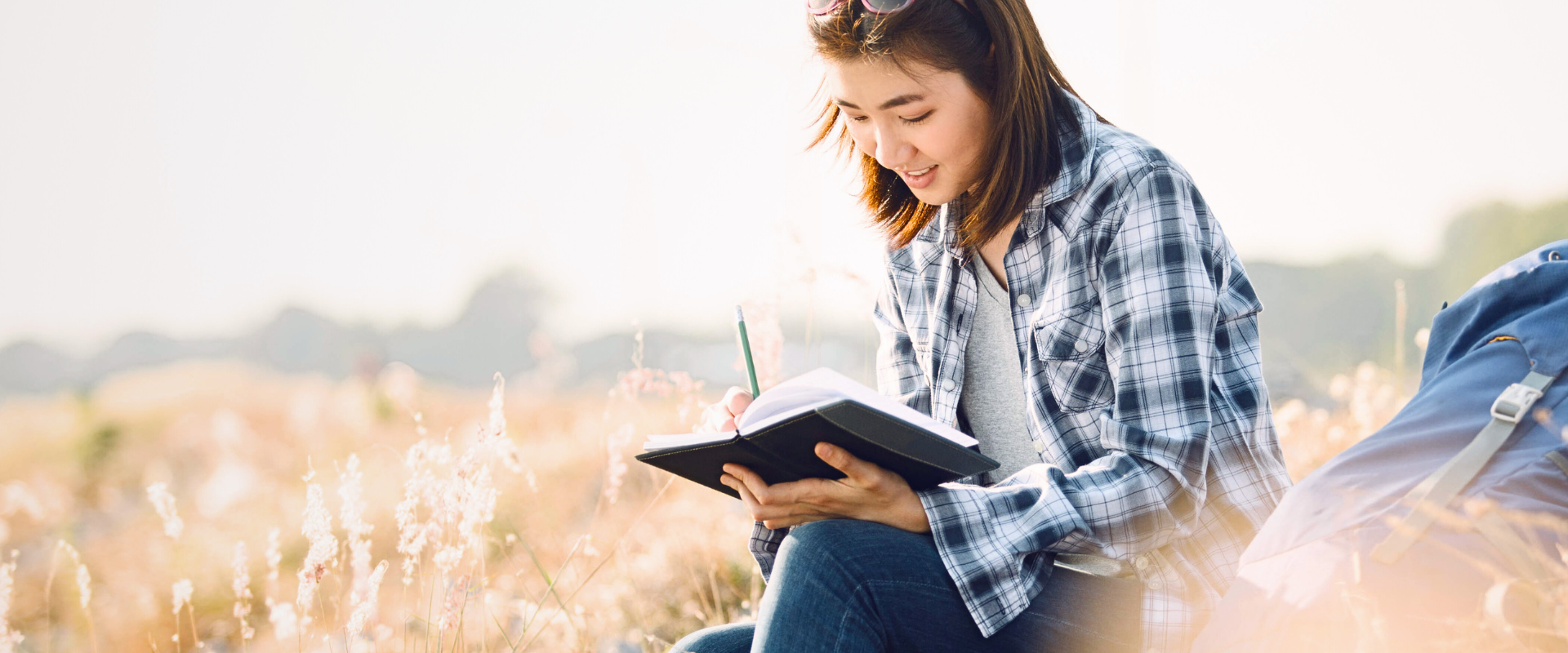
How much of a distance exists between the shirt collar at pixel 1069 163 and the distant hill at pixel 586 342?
3015 millimetres

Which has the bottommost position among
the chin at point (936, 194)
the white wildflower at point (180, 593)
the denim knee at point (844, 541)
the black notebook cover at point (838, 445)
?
the white wildflower at point (180, 593)

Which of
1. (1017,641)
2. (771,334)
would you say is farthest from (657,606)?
(1017,641)

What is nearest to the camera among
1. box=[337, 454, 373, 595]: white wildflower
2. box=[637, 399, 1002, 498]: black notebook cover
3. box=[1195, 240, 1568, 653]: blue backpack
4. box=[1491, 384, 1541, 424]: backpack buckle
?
box=[1195, 240, 1568, 653]: blue backpack

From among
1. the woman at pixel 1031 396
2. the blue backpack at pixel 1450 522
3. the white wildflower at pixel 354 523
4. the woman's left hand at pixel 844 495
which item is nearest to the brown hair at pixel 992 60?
the woman at pixel 1031 396

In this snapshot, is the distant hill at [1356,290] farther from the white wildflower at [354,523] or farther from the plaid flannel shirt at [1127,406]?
the white wildflower at [354,523]

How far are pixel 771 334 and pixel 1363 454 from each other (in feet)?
4.58

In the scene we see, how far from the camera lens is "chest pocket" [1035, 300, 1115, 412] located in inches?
57.0

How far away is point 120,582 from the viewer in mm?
4012

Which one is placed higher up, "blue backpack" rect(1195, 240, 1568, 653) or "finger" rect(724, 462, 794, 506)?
"blue backpack" rect(1195, 240, 1568, 653)

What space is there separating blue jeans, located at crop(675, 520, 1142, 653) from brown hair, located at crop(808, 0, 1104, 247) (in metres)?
0.60

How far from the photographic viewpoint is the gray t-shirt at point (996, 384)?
1.66m

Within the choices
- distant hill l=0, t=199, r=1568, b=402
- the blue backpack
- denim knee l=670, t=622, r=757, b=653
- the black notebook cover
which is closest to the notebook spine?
the black notebook cover

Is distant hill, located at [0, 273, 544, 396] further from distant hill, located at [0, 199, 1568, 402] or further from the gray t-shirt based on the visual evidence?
the gray t-shirt

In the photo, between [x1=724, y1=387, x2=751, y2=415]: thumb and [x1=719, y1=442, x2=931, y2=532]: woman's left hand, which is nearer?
[x1=719, y1=442, x2=931, y2=532]: woman's left hand
